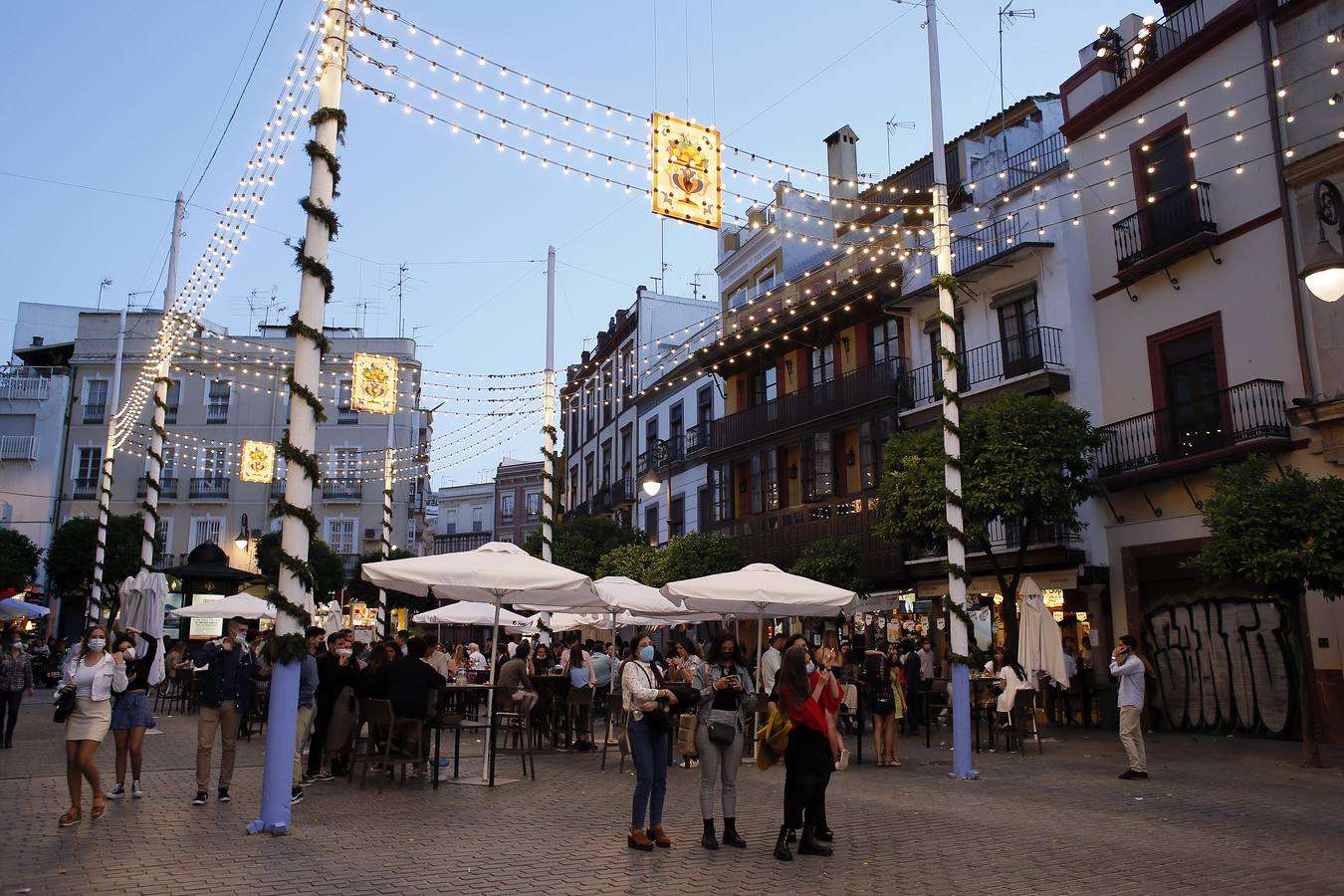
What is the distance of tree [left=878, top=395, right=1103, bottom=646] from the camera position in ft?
63.3

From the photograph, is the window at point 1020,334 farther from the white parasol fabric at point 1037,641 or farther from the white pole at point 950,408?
the white pole at point 950,408

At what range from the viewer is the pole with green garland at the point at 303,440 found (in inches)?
341

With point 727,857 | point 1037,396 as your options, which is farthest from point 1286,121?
point 727,857

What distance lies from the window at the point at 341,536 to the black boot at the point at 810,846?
44.0 m

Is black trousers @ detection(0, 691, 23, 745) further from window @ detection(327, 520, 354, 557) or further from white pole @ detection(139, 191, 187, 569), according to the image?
window @ detection(327, 520, 354, 557)

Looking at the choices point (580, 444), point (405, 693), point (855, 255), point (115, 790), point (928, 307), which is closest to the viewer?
point (115, 790)

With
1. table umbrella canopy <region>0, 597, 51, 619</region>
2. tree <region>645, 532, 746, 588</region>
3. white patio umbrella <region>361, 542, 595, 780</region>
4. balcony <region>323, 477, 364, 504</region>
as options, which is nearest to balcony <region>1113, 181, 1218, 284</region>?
white patio umbrella <region>361, 542, 595, 780</region>

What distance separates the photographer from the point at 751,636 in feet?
113

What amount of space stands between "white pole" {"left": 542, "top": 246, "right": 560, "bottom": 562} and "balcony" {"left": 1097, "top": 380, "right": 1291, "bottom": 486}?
36.0ft

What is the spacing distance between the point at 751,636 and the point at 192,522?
94.0 feet

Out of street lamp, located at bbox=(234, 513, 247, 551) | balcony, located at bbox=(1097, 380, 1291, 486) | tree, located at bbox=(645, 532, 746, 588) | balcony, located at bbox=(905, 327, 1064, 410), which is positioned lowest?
tree, located at bbox=(645, 532, 746, 588)

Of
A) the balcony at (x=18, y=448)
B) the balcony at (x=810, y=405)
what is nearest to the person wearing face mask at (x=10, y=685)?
the balcony at (x=810, y=405)

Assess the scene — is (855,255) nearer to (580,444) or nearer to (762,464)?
(762,464)

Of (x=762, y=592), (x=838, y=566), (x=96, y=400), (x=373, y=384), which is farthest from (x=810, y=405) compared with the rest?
Answer: (x=96, y=400)
